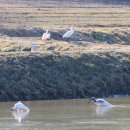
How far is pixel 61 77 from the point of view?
37.5 m

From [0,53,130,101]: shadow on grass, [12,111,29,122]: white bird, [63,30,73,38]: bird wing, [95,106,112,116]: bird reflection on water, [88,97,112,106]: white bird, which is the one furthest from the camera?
[63,30,73,38]: bird wing

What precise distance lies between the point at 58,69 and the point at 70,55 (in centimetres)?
152

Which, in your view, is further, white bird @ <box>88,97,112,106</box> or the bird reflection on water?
white bird @ <box>88,97,112,106</box>

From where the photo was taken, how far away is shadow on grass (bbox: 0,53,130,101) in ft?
119

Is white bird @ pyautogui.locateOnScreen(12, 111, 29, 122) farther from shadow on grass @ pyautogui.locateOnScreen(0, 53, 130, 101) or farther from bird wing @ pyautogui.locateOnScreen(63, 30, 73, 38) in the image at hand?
bird wing @ pyautogui.locateOnScreen(63, 30, 73, 38)

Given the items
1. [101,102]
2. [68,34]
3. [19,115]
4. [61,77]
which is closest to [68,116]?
[19,115]

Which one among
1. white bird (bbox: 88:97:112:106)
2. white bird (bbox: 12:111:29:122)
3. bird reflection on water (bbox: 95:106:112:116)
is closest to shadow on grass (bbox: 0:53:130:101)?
white bird (bbox: 88:97:112:106)

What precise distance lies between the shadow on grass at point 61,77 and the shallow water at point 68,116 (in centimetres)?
90

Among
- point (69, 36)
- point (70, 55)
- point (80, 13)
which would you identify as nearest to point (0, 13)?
point (80, 13)

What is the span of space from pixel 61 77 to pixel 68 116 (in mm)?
6540

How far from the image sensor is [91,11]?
65.2m

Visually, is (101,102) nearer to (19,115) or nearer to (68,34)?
(19,115)

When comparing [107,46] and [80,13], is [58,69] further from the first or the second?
[80,13]

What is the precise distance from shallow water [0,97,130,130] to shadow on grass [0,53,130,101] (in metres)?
0.90
